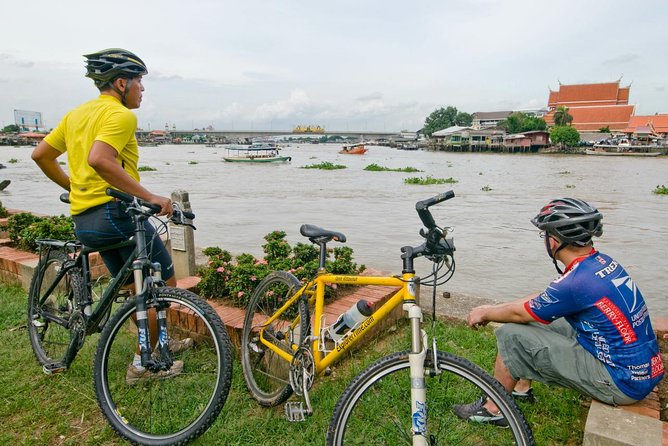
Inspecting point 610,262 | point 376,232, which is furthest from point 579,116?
point 610,262

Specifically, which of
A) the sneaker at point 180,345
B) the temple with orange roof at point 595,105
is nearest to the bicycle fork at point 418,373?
the sneaker at point 180,345

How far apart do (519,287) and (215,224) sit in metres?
8.29

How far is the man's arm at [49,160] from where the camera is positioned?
10.3ft

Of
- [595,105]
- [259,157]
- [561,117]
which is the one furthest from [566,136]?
[259,157]

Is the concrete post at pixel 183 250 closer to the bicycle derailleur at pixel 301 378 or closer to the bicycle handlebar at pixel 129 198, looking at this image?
the bicycle handlebar at pixel 129 198

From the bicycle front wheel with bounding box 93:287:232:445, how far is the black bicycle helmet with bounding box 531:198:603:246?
1.81m

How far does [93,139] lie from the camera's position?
2766 millimetres

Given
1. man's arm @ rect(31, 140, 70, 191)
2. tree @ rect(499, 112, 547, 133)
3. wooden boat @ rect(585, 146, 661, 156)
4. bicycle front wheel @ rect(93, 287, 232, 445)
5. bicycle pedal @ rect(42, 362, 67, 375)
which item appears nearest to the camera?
bicycle front wheel @ rect(93, 287, 232, 445)

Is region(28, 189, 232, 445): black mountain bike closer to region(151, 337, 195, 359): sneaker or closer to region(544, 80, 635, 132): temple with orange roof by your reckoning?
region(151, 337, 195, 359): sneaker

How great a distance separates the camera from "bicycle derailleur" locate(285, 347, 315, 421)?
8.48 ft

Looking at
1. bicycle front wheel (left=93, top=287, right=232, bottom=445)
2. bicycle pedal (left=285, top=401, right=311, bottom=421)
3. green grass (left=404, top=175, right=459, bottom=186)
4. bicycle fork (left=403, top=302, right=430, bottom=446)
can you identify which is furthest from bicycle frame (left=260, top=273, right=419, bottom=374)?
green grass (left=404, top=175, right=459, bottom=186)

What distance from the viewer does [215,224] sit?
12.5 meters

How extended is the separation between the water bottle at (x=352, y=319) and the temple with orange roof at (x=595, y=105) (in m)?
102

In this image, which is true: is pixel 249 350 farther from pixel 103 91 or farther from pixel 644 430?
pixel 644 430
